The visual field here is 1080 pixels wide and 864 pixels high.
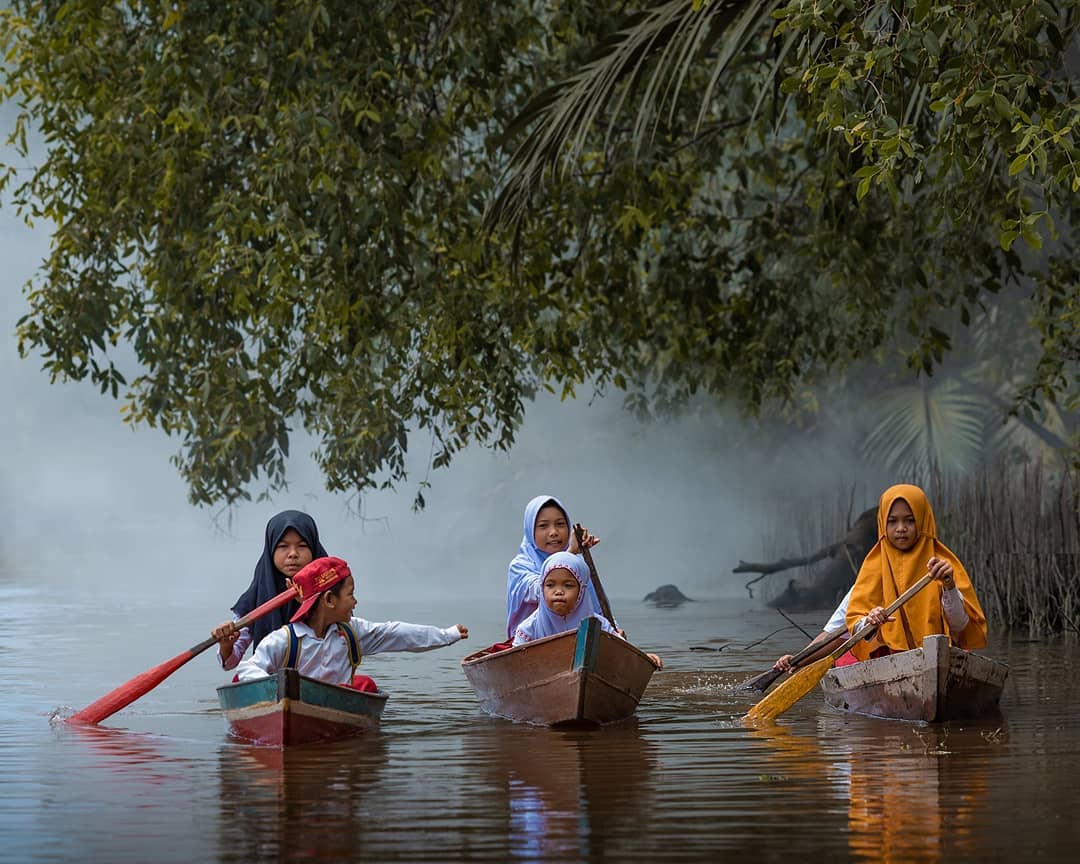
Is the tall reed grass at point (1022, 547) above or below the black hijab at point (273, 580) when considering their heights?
above

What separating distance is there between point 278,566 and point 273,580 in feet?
0.28

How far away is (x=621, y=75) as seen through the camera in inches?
443

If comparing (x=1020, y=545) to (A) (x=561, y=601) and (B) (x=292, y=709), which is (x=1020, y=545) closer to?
(A) (x=561, y=601)

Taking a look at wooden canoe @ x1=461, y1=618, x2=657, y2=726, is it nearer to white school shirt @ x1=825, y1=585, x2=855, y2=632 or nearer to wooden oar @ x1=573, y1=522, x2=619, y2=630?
wooden oar @ x1=573, y1=522, x2=619, y2=630

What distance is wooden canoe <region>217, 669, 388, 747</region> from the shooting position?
29.2 feet

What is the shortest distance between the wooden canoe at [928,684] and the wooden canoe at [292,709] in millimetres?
2703

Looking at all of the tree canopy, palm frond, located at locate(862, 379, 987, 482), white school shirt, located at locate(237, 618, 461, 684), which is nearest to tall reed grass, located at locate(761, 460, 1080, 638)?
the tree canopy

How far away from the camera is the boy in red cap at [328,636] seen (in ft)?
30.1

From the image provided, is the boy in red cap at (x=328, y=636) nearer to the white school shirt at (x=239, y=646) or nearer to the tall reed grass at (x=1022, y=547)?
the white school shirt at (x=239, y=646)

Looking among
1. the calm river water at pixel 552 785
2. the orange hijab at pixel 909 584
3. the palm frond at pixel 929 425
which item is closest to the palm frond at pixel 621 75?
the orange hijab at pixel 909 584

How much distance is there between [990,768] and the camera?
26.2 feet

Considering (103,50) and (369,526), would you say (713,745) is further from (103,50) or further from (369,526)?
(369,526)

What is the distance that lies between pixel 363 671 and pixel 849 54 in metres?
7.61

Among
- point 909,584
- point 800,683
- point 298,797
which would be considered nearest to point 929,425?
point 909,584
